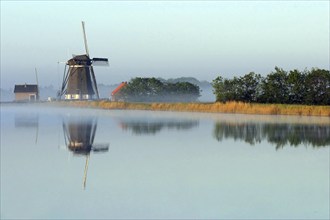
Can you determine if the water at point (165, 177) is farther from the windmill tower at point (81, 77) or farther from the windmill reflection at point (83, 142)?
the windmill tower at point (81, 77)

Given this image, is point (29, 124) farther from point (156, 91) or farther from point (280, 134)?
point (156, 91)

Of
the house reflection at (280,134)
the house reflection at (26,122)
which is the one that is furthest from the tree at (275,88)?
the house reflection at (26,122)

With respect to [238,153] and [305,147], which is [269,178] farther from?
[305,147]

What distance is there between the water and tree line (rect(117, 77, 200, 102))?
128 feet

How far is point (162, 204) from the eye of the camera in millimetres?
8711

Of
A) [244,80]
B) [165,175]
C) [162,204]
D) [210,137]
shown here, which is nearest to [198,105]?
[244,80]

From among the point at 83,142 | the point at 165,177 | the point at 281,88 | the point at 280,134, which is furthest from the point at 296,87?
the point at 165,177

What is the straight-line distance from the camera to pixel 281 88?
38844mm

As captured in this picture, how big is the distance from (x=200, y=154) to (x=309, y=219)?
24.5ft

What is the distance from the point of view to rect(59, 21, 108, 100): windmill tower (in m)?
56.8

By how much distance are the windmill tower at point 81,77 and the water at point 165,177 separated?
121ft

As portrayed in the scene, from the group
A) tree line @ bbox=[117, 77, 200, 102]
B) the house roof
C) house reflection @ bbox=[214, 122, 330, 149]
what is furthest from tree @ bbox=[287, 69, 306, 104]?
the house roof

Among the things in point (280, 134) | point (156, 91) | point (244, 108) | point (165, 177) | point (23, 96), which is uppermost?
point (156, 91)

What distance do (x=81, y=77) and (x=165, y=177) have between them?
46.4m
